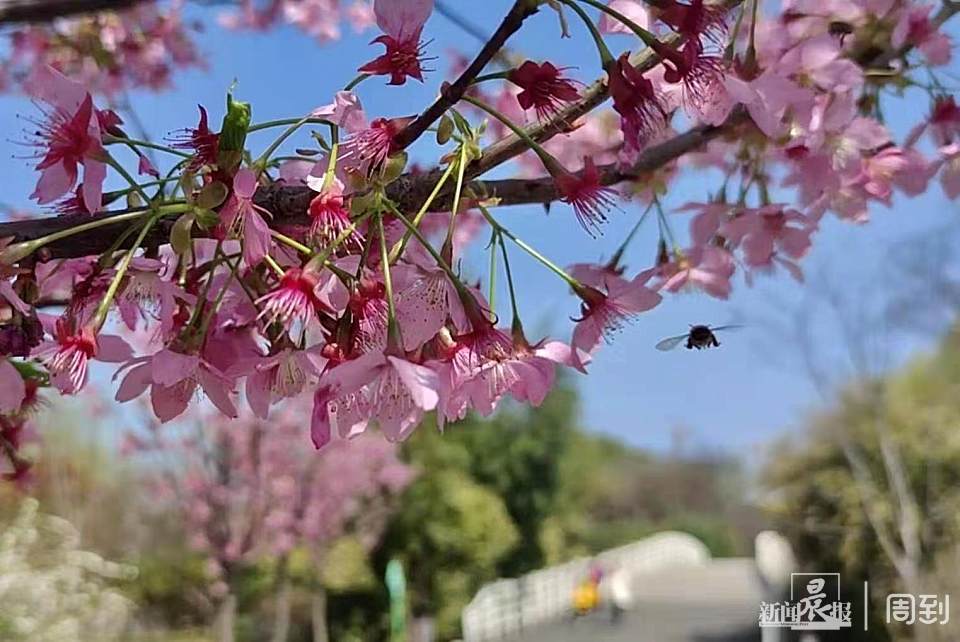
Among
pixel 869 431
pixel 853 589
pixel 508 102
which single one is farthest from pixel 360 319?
pixel 869 431

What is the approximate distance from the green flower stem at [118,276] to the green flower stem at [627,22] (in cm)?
19

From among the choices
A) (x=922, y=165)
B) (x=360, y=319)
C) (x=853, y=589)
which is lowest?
(x=853, y=589)

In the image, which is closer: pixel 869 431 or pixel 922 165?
pixel 922 165

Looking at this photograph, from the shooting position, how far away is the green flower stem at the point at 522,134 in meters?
0.38

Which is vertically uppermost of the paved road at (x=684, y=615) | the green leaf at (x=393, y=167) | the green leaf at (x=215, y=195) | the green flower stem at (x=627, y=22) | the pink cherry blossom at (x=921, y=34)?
the pink cherry blossom at (x=921, y=34)

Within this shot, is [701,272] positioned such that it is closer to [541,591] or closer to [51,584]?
[51,584]

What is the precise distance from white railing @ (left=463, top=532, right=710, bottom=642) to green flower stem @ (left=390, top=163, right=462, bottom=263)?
17.5ft

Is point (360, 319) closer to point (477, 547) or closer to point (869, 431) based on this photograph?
point (869, 431)

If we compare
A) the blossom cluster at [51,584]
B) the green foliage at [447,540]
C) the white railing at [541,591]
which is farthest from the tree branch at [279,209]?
the green foliage at [447,540]

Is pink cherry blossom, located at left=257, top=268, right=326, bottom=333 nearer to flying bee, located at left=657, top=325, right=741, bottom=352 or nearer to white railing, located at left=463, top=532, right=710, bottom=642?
flying bee, located at left=657, top=325, right=741, bottom=352

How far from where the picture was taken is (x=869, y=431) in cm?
424

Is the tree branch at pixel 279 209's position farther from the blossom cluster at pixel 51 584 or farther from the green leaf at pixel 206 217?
the blossom cluster at pixel 51 584

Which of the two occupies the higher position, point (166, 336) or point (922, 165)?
point (922, 165)

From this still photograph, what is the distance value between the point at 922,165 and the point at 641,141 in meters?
0.44
